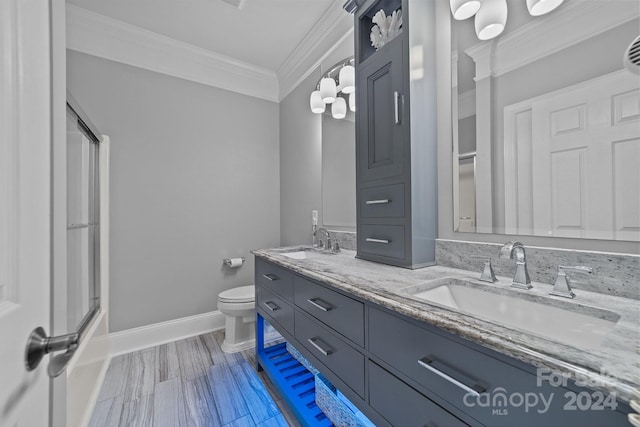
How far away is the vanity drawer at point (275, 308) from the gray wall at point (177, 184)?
1.03 m

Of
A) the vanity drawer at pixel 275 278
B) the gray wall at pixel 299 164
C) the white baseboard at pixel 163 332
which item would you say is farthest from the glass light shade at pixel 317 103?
the white baseboard at pixel 163 332

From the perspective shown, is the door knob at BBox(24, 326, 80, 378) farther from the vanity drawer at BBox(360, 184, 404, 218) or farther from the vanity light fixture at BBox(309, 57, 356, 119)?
the vanity light fixture at BBox(309, 57, 356, 119)

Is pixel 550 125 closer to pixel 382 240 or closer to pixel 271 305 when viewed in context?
pixel 382 240

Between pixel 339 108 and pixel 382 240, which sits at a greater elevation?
pixel 339 108

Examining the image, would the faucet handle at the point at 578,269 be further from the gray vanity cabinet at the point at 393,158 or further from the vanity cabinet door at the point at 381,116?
the vanity cabinet door at the point at 381,116

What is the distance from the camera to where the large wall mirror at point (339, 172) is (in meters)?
1.90

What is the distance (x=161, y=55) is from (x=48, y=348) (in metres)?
2.67

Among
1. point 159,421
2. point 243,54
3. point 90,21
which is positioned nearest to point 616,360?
point 159,421

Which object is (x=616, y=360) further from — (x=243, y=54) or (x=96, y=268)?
(x=243, y=54)

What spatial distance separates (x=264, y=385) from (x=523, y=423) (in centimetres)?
160

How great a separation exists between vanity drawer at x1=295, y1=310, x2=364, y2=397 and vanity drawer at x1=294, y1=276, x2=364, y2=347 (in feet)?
0.14

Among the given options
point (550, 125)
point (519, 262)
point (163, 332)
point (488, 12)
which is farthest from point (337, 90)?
point (163, 332)

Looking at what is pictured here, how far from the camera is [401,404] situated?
774mm

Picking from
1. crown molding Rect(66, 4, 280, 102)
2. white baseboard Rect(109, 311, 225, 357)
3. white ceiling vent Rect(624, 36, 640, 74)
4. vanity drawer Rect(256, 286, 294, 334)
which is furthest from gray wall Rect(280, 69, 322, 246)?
white ceiling vent Rect(624, 36, 640, 74)
